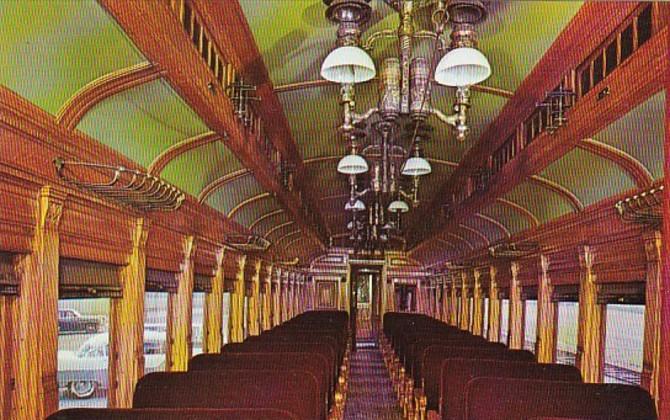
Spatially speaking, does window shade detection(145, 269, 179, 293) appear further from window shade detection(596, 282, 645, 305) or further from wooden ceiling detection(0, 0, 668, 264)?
window shade detection(596, 282, 645, 305)

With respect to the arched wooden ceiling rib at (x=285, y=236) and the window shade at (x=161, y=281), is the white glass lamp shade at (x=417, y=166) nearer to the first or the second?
the window shade at (x=161, y=281)

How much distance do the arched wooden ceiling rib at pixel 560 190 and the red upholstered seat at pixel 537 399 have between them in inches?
108

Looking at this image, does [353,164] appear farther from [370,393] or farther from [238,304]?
[370,393]

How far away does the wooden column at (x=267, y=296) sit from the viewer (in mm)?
14364

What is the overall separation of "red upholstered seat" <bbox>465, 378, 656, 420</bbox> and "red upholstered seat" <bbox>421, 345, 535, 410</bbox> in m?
1.85

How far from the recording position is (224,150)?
19.7 ft

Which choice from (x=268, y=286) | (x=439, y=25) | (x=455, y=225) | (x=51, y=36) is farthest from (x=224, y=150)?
(x=268, y=286)

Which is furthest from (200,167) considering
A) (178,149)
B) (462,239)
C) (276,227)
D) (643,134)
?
(462,239)

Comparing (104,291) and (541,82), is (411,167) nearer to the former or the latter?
(541,82)

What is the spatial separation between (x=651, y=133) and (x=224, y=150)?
3.44 metres

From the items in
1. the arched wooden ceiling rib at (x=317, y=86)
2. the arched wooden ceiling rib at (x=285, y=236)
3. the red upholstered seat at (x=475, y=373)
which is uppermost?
the arched wooden ceiling rib at (x=317, y=86)

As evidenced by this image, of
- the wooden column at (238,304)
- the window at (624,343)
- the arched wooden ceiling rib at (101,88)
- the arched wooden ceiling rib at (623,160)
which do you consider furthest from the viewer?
the wooden column at (238,304)

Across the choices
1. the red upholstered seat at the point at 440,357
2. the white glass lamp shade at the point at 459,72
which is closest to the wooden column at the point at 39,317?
the white glass lamp shade at the point at 459,72

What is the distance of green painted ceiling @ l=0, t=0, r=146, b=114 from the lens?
9.45 feet
